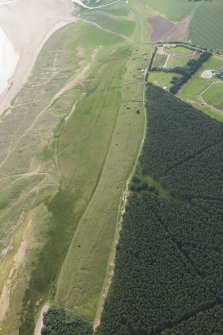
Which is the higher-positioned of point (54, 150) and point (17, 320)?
point (54, 150)

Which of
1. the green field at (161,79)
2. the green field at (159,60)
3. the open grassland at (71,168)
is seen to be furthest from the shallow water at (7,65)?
the green field at (159,60)

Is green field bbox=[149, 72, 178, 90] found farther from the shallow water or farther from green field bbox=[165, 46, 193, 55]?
the shallow water

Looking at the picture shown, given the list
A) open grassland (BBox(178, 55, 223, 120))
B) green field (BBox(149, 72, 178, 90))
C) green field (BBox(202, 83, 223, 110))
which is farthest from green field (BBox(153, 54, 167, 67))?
green field (BBox(202, 83, 223, 110))

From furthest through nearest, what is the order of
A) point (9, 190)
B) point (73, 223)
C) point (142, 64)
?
point (142, 64)
point (9, 190)
point (73, 223)

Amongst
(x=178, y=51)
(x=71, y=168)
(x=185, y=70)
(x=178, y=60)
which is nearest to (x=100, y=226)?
(x=71, y=168)

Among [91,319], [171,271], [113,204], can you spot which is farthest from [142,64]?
[91,319]

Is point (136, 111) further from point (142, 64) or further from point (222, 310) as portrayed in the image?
point (222, 310)

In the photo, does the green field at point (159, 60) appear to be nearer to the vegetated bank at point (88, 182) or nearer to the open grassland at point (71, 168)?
the open grassland at point (71, 168)
